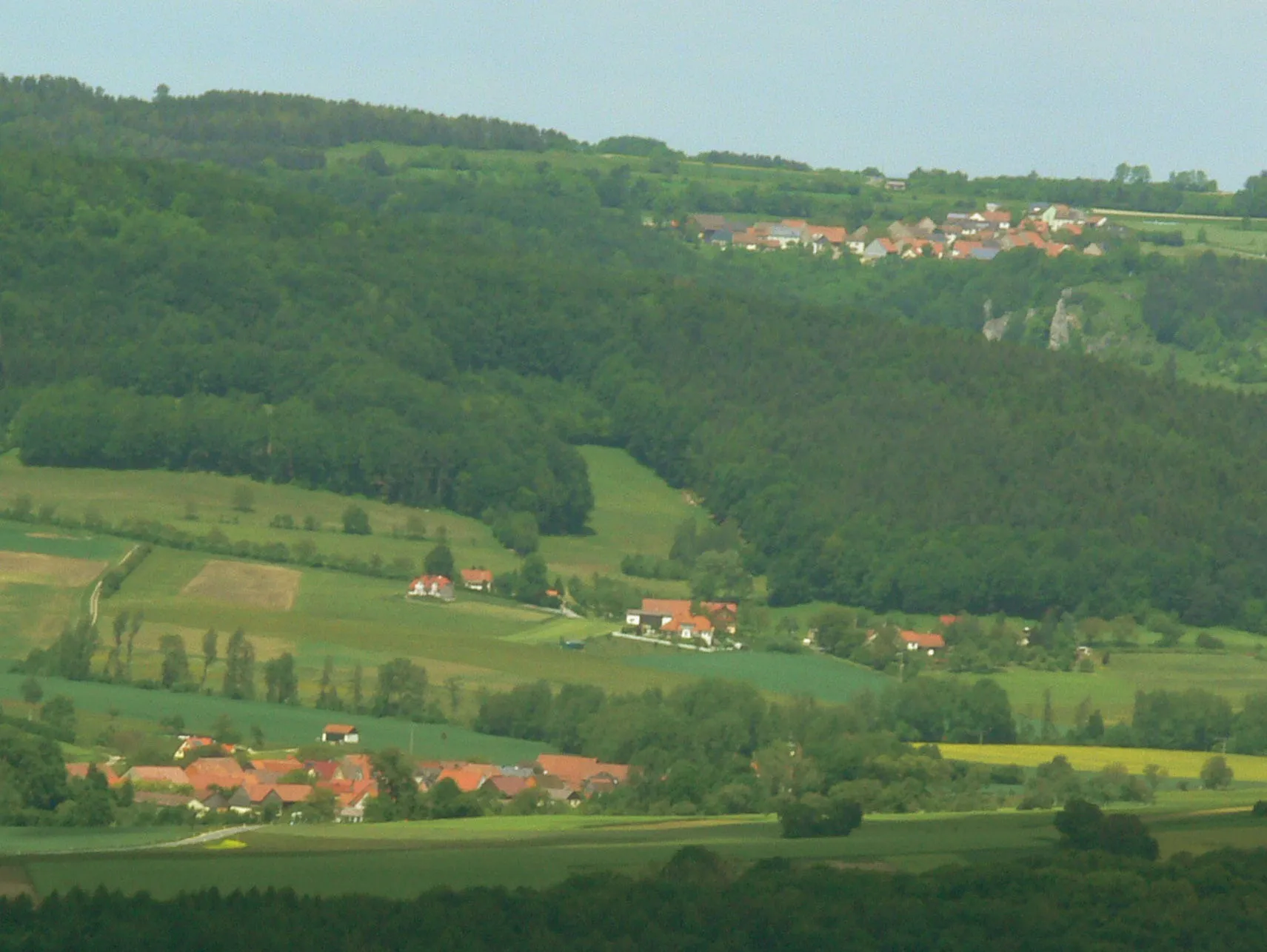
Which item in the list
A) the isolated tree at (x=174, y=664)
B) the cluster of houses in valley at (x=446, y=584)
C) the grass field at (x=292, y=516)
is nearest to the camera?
the isolated tree at (x=174, y=664)

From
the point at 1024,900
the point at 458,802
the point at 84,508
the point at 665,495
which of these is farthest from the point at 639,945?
the point at 665,495

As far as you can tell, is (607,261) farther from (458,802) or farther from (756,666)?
(458,802)

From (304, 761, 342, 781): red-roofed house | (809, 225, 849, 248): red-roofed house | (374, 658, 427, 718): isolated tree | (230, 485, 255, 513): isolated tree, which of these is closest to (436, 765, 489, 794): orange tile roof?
(304, 761, 342, 781): red-roofed house

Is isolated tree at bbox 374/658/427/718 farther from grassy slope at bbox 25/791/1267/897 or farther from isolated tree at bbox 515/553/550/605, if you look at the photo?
isolated tree at bbox 515/553/550/605

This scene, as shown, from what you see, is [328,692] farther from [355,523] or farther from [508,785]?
[355,523]

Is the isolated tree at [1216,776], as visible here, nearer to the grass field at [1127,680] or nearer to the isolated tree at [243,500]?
the grass field at [1127,680]

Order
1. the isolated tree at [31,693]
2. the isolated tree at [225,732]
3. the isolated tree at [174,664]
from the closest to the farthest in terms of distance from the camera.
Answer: the isolated tree at [225,732]
the isolated tree at [31,693]
the isolated tree at [174,664]

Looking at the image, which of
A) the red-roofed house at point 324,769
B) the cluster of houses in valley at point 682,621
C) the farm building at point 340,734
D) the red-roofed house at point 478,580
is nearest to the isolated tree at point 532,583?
the red-roofed house at point 478,580
